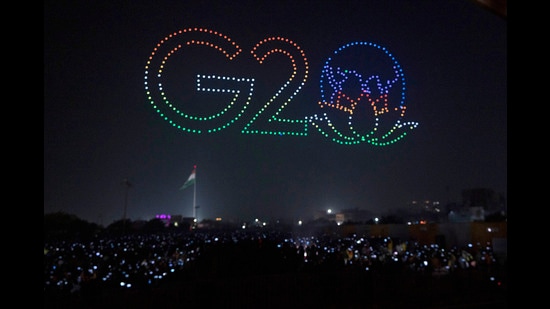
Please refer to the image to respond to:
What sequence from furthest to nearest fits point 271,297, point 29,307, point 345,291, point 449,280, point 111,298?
point 449,280
point 345,291
point 271,297
point 111,298
point 29,307

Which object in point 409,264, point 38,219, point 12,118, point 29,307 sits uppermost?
point 12,118

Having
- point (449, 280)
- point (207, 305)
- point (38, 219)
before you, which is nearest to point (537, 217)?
point (38, 219)

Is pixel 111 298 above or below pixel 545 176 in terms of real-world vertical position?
below

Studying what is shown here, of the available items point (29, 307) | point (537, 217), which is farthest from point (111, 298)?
point (537, 217)

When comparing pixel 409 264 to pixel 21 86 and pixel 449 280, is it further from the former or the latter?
pixel 21 86

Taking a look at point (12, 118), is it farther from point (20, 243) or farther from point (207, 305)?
point (207, 305)

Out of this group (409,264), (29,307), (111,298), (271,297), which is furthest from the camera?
(409,264)

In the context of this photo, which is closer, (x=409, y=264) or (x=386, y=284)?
(x=386, y=284)
